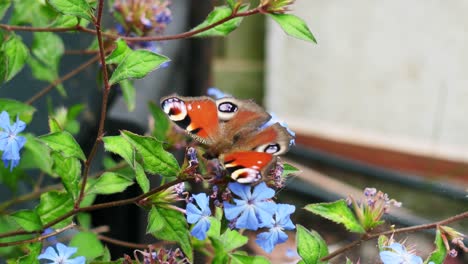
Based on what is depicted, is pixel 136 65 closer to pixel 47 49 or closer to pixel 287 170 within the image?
pixel 287 170

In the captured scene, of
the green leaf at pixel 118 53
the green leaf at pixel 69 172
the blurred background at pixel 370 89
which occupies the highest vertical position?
the green leaf at pixel 118 53

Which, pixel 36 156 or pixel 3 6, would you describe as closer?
pixel 3 6

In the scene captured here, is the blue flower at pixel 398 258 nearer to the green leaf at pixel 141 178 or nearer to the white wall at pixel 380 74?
the green leaf at pixel 141 178

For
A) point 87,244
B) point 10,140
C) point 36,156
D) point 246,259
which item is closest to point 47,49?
point 36,156

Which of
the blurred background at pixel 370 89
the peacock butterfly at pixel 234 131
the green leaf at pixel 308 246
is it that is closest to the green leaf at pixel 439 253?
the green leaf at pixel 308 246

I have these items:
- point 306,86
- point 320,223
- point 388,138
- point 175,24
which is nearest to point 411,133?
point 388,138

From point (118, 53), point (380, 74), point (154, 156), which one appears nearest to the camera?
point (154, 156)

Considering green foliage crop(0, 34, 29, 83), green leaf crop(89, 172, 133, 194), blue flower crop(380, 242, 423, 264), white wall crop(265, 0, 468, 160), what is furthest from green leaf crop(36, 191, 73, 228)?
white wall crop(265, 0, 468, 160)

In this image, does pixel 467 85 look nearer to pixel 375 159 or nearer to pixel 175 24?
pixel 375 159
